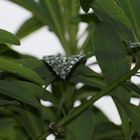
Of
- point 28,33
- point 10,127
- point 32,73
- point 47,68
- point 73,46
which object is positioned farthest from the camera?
point 28,33

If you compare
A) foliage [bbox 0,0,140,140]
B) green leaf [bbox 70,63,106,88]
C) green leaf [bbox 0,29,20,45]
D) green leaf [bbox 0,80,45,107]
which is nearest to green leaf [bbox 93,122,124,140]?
foliage [bbox 0,0,140,140]

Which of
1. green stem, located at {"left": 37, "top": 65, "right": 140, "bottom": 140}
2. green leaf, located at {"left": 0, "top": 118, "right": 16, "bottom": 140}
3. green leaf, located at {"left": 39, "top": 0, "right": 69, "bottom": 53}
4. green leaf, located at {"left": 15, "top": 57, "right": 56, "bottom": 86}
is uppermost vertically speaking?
green leaf, located at {"left": 39, "top": 0, "right": 69, "bottom": 53}

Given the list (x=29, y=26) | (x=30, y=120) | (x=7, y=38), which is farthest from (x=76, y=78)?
(x=29, y=26)

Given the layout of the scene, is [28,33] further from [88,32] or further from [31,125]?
[31,125]

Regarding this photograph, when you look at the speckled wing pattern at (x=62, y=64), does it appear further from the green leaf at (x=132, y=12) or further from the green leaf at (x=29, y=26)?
the green leaf at (x=29, y=26)

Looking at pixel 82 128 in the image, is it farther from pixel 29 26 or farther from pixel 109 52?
pixel 29 26

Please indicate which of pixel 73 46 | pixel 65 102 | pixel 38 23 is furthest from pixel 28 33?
pixel 65 102

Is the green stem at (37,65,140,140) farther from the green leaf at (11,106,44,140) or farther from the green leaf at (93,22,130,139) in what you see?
the green leaf at (11,106,44,140)

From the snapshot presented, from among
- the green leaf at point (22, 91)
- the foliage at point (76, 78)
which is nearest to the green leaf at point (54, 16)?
the foliage at point (76, 78)
